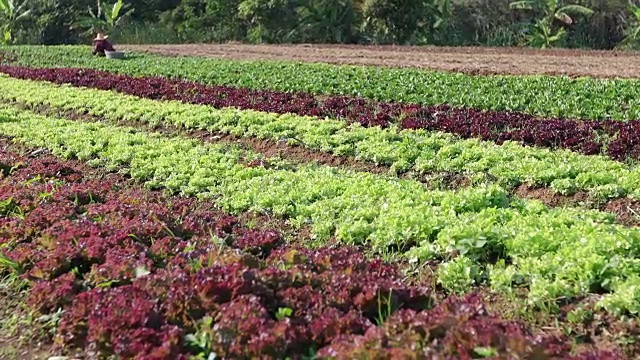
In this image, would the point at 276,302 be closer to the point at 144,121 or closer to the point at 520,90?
the point at 144,121

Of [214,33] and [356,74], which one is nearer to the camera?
[356,74]

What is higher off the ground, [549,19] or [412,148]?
[549,19]

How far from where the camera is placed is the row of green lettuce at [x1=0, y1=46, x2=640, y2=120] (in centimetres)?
1284

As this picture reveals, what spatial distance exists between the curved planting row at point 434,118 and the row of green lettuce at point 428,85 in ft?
2.86

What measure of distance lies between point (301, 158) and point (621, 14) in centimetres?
2787

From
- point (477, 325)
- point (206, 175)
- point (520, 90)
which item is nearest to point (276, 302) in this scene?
point (477, 325)

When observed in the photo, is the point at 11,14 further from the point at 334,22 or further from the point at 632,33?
the point at 632,33

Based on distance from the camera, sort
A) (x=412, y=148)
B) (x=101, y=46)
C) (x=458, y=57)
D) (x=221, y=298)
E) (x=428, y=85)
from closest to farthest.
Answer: (x=221, y=298) → (x=412, y=148) → (x=428, y=85) → (x=458, y=57) → (x=101, y=46)

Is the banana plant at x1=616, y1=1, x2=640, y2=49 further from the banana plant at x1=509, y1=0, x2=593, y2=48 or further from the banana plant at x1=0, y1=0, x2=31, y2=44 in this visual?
the banana plant at x1=0, y1=0, x2=31, y2=44

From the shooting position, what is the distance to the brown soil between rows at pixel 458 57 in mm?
19125

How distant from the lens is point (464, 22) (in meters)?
36.1

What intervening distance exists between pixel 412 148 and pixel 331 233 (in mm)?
3403

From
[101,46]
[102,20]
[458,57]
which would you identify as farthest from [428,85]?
[102,20]

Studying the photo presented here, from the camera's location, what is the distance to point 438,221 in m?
6.23
